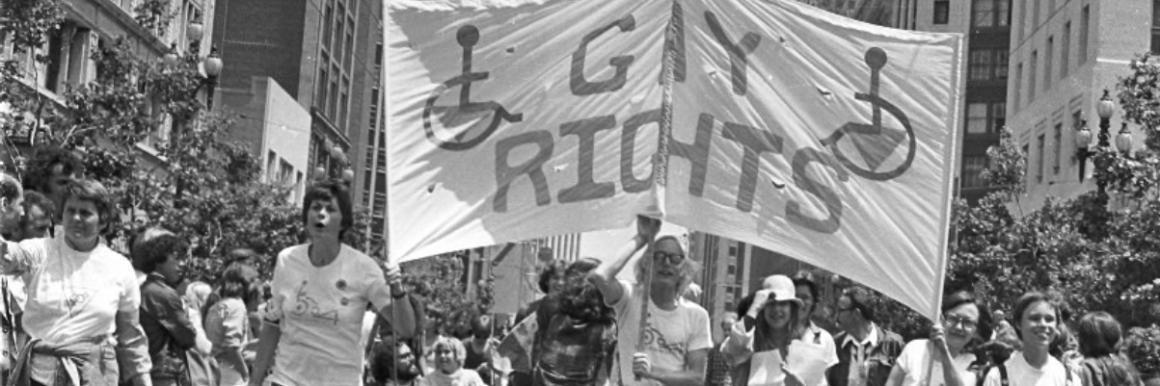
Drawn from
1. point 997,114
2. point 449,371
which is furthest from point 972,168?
point 449,371

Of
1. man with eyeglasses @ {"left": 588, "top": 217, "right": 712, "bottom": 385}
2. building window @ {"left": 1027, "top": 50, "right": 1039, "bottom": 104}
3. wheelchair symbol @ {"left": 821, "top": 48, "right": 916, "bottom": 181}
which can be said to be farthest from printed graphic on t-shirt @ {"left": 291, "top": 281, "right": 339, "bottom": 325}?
building window @ {"left": 1027, "top": 50, "right": 1039, "bottom": 104}

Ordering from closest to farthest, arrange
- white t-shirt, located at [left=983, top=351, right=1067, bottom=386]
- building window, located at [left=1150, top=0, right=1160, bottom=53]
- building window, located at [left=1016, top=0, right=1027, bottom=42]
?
white t-shirt, located at [left=983, top=351, right=1067, bottom=386] → building window, located at [left=1150, top=0, right=1160, bottom=53] → building window, located at [left=1016, top=0, right=1027, bottom=42]

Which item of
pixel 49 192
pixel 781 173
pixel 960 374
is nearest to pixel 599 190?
pixel 781 173

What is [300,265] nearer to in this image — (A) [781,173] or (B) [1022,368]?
(A) [781,173]

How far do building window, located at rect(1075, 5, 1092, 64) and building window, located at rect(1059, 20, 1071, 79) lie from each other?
1.30 m

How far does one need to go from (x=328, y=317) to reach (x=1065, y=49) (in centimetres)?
5124

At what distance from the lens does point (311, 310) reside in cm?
981

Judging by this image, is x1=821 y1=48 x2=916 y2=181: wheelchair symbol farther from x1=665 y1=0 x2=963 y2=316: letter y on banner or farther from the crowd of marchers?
the crowd of marchers

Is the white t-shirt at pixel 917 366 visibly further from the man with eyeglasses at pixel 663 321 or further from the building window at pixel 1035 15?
the building window at pixel 1035 15

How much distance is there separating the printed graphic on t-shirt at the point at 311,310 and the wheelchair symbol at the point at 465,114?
96 cm

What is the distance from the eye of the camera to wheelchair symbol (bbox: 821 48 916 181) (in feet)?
32.0

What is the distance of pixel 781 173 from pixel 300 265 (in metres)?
2.13

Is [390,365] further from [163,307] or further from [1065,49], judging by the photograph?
[1065,49]

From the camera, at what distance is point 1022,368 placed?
10.6m
